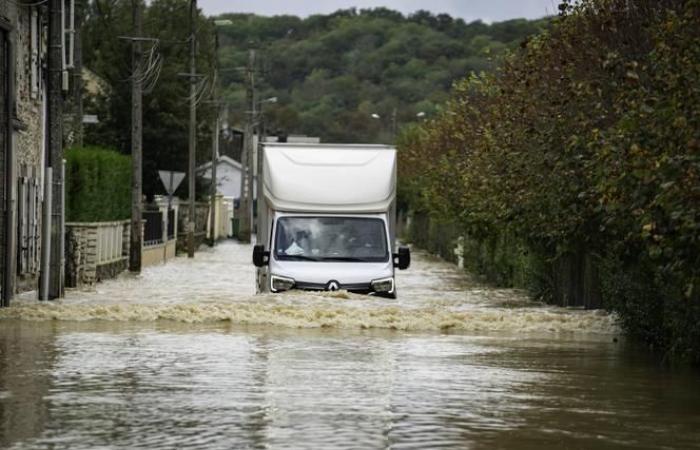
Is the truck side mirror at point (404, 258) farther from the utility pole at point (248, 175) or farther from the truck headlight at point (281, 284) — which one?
the utility pole at point (248, 175)

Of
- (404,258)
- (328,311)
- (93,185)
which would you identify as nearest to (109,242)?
(93,185)

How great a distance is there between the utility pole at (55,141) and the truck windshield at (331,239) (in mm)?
4815

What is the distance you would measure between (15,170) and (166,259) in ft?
86.0

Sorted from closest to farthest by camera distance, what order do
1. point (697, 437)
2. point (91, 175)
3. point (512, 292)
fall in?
point (697, 437), point (512, 292), point (91, 175)

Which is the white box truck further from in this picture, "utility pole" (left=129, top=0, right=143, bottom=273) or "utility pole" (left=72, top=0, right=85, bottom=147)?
"utility pole" (left=72, top=0, right=85, bottom=147)

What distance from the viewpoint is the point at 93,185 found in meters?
41.8

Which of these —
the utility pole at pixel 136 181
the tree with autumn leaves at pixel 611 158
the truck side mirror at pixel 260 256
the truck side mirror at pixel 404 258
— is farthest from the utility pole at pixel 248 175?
the truck side mirror at pixel 404 258

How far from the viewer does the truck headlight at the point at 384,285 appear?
27359 mm

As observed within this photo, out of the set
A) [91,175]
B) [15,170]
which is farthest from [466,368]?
[91,175]

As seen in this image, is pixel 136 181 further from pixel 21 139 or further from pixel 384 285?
pixel 384 285

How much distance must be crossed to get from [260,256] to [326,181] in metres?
1.93

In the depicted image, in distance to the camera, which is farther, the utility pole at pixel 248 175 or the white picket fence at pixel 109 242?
the utility pole at pixel 248 175

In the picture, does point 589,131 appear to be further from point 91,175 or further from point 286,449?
point 91,175

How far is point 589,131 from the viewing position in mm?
22984
